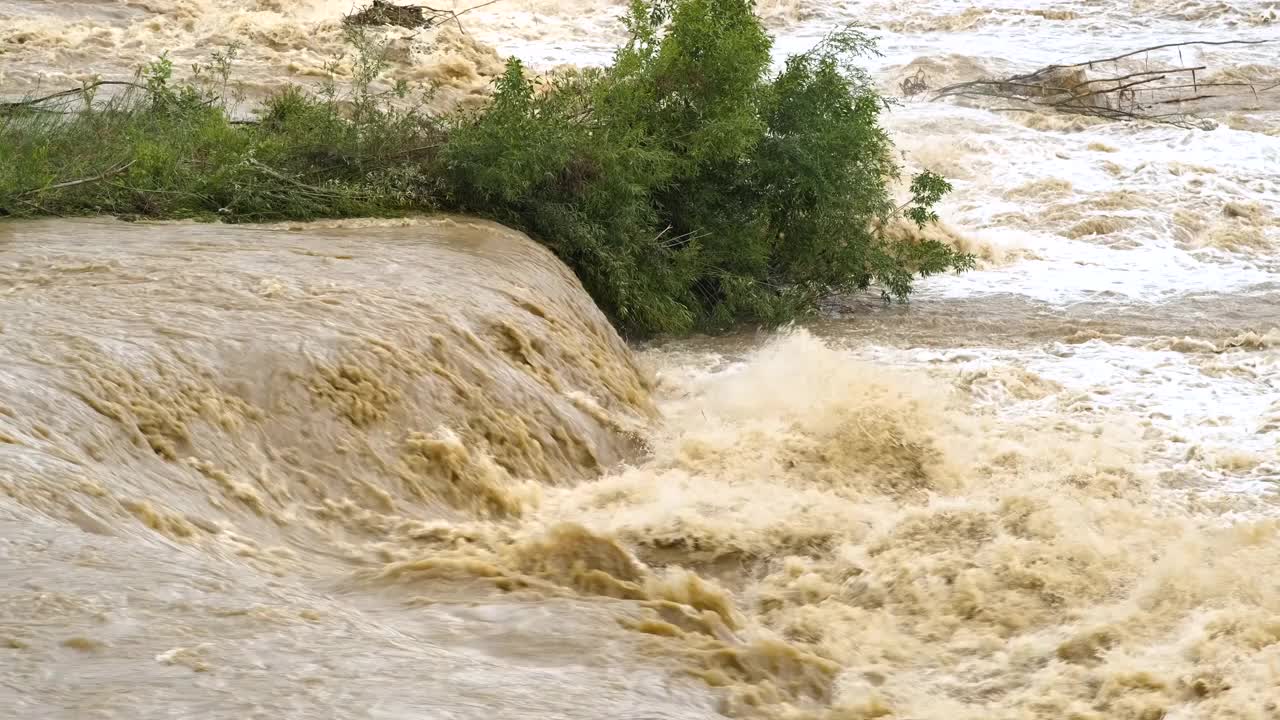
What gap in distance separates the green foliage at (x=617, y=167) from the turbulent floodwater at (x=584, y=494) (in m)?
0.36

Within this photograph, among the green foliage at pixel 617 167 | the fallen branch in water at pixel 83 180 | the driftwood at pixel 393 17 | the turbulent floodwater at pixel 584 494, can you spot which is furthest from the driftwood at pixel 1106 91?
the fallen branch in water at pixel 83 180

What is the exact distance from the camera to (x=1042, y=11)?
20.5m

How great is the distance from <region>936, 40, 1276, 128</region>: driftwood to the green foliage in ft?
21.7

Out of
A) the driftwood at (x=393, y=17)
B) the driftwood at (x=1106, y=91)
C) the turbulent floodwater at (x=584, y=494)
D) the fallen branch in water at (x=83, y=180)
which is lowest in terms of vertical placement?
the turbulent floodwater at (x=584, y=494)

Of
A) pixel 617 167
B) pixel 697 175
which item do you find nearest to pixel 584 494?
pixel 617 167

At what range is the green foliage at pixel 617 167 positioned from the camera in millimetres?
8164

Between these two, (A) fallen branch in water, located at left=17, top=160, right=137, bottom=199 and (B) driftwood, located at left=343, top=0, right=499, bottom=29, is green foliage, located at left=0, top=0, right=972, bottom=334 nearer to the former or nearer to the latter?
(A) fallen branch in water, located at left=17, top=160, right=137, bottom=199

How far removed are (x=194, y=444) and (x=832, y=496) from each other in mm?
2520

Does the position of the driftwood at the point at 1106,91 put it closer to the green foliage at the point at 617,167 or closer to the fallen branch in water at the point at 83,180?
the green foliage at the point at 617,167

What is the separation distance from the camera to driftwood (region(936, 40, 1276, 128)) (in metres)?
16.2

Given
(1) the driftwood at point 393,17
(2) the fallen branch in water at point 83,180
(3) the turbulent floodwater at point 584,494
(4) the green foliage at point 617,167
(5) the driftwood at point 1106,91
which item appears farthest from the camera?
(5) the driftwood at point 1106,91

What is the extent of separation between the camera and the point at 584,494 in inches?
241

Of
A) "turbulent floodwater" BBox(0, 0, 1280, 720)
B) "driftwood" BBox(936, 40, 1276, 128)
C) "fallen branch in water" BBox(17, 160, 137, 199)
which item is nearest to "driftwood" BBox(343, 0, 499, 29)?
"driftwood" BBox(936, 40, 1276, 128)

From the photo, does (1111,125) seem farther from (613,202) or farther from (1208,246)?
(613,202)
